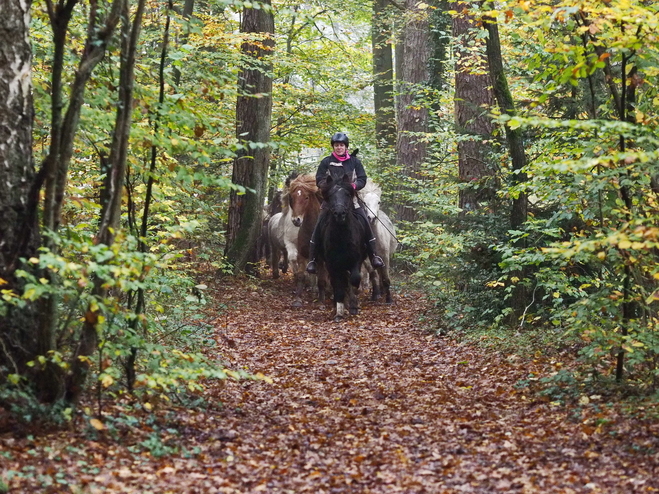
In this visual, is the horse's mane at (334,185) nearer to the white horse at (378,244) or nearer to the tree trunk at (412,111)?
the white horse at (378,244)

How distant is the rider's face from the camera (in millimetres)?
13977

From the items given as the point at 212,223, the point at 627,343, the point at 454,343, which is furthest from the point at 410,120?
the point at 627,343

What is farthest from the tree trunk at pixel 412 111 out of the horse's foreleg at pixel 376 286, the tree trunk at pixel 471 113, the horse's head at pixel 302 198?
the tree trunk at pixel 471 113

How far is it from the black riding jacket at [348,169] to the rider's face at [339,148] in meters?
0.14

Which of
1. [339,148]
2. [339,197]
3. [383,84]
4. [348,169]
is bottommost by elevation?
[339,197]

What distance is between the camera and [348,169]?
45.9 ft

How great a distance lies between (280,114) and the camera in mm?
20047

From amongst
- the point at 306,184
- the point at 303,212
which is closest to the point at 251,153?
the point at 306,184

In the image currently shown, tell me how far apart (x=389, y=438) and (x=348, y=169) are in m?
8.27

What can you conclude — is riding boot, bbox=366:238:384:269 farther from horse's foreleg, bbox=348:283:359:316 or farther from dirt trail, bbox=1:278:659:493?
dirt trail, bbox=1:278:659:493

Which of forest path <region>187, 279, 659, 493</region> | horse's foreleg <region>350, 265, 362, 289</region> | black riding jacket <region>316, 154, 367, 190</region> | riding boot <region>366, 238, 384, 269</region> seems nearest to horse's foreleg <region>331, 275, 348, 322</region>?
horse's foreleg <region>350, 265, 362, 289</region>

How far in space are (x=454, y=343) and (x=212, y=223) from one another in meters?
8.63

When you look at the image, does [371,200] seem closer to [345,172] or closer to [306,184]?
[306,184]

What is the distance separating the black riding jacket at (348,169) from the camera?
45.0 ft
